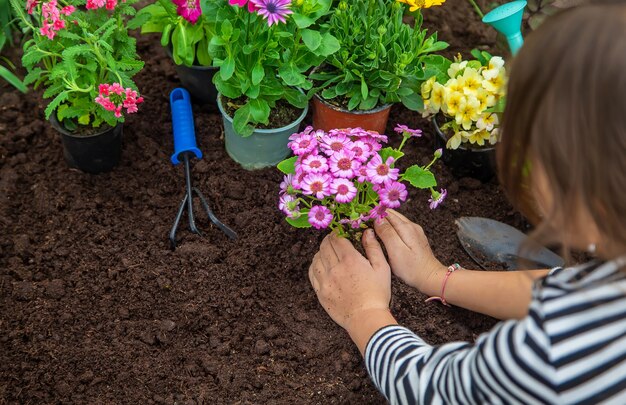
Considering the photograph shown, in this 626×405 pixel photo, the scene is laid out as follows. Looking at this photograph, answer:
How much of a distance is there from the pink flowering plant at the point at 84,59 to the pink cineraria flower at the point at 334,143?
0.53 metres

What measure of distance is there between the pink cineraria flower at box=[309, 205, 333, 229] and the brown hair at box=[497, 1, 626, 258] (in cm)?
67

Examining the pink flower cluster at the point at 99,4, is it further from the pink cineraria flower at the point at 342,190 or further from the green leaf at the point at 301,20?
the pink cineraria flower at the point at 342,190

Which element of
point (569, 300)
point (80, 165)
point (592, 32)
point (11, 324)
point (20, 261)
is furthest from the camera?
point (80, 165)

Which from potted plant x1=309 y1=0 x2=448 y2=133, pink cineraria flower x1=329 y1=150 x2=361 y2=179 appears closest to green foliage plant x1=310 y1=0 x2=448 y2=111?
potted plant x1=309 y1=0 x2=448 y2=133

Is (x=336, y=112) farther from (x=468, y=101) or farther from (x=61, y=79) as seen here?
(x=61, y=79)

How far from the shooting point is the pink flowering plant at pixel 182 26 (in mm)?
1934

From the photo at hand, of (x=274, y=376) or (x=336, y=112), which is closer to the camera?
(x=274, y=376)

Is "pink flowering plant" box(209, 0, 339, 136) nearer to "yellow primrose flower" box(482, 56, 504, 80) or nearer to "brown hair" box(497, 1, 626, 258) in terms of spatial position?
"yellow primrose flower" box(482, 56, 504, 80)

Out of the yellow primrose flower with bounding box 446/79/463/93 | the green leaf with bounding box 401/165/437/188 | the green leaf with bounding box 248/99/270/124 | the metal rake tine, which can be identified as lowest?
the metal rake tine

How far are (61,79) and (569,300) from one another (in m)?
1.41

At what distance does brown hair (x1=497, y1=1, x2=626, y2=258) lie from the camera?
2.86 ft

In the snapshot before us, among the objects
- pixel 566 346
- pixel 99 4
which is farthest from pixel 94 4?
pixel 566 346

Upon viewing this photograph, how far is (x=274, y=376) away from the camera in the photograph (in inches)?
66.7

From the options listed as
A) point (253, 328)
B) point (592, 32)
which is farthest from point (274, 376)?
point (592, 32)
